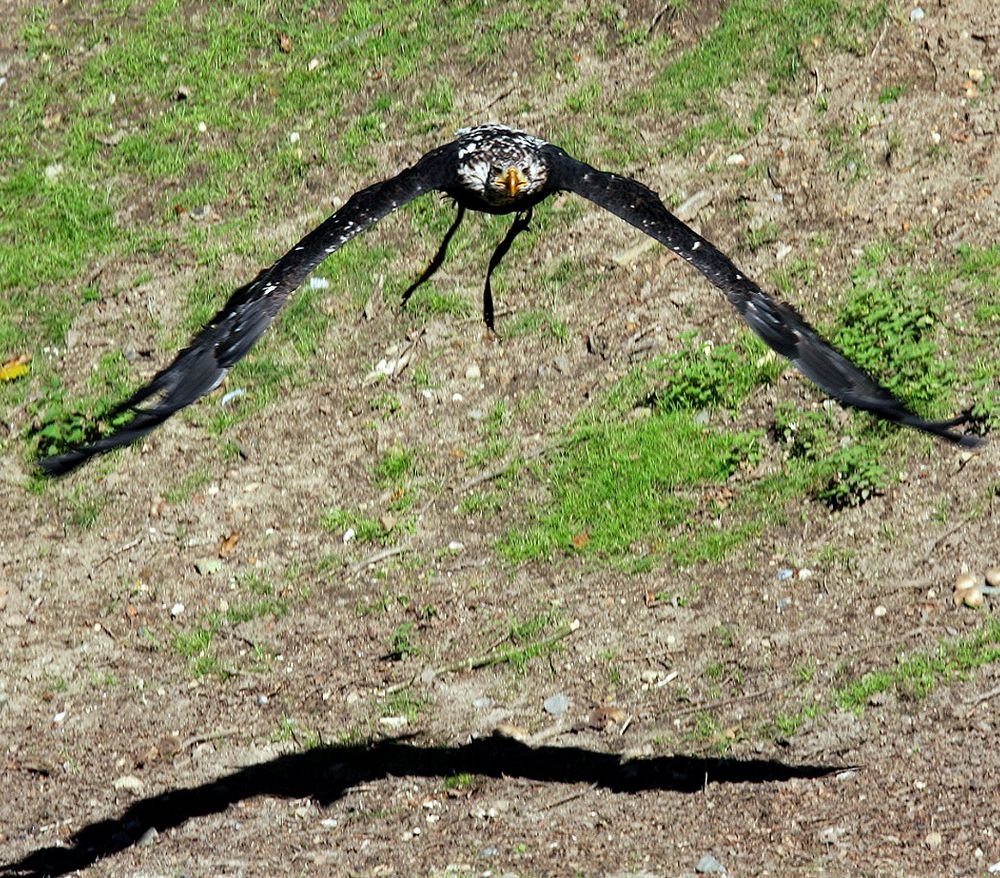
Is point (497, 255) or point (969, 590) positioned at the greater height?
point (497, 255)

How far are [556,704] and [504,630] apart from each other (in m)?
0.69

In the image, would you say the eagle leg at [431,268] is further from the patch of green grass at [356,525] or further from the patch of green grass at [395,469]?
the patch of green grass at [356,525]

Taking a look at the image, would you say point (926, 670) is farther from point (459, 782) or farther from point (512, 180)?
point (512, 180)

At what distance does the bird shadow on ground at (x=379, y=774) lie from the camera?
739 centimetres

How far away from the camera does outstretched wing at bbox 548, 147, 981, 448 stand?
6.52 m

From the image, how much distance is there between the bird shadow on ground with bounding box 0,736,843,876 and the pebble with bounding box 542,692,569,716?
29 cm

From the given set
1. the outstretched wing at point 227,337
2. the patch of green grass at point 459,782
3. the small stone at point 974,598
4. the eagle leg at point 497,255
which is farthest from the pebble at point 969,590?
the outstretched wing at point 227,337

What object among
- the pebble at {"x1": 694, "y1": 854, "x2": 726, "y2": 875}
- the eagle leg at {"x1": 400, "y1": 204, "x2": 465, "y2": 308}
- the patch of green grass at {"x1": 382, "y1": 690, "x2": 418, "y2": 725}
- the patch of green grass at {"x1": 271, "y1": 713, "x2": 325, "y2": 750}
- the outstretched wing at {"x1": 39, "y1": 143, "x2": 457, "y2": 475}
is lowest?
the pebble at {"x1": 694, "y1": 854, "x2": 726, "y2": 875}

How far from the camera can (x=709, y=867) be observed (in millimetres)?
6484

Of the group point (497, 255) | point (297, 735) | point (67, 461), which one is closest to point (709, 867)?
point (297, 735)

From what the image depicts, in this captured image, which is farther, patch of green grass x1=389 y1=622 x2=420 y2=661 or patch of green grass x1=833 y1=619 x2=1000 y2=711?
patch of green grass x1=389 y1=622 x2=420 y2=661

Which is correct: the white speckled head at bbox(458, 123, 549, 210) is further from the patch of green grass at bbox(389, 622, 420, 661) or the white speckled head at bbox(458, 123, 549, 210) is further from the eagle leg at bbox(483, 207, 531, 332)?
the patch of green grass at bbox(389, 622, 420, 661)

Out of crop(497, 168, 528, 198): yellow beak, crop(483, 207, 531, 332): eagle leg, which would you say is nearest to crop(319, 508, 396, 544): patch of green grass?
crop(483, 207, 531, 332): eagle leg

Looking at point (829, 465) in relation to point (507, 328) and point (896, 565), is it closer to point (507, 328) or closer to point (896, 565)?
point (896, 565)
